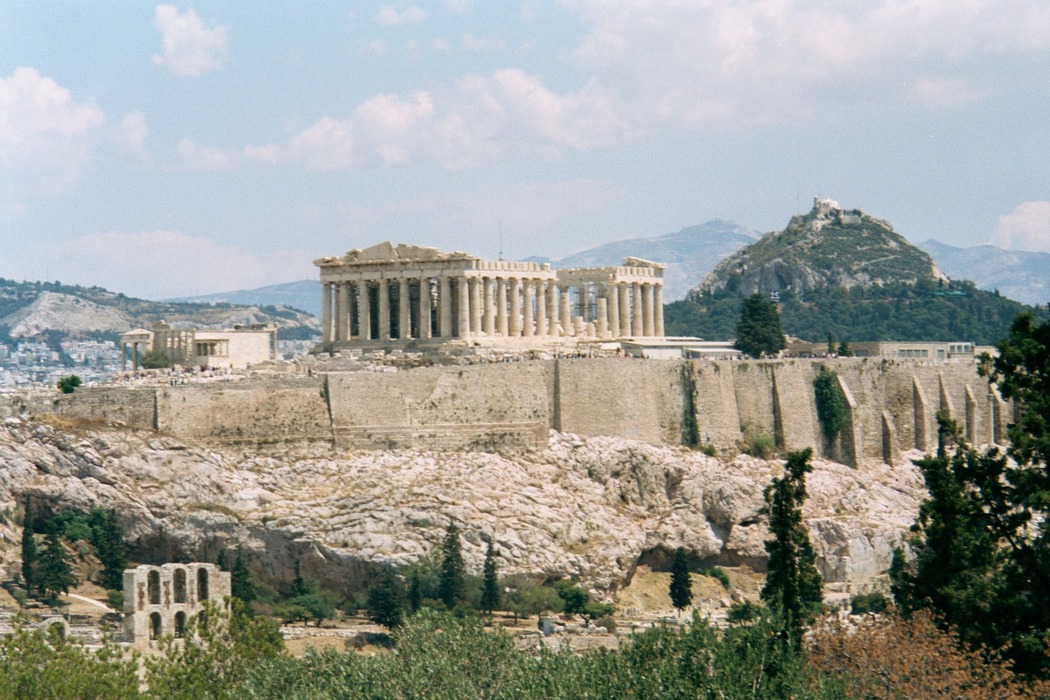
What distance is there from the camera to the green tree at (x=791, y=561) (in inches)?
2864

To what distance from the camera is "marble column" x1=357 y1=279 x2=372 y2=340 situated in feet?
344

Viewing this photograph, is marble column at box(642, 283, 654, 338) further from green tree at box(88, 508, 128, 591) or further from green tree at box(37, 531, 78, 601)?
green tree at box(37, 531, 78, 601)

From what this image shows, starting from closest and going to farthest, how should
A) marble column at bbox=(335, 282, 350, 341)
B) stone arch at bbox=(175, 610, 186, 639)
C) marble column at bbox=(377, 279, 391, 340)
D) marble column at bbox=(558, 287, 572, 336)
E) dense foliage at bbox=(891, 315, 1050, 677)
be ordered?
dense foliage at bbox=(891, 315, 1050, 677), stone arch at bbox=(175, 610, 186, 639), marble column at bbox=(377, 279, 391, 340), marble column at bbox=(335, 282, 350, 341), marble column at bbox=(558, 287, 572, 336)

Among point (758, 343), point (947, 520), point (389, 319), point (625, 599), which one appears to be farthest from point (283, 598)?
point (758, 343)

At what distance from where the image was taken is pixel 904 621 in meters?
62.6

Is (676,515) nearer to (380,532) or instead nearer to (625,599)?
(625,599)

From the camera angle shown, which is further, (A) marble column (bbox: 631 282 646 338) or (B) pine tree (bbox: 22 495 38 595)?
(A) marble column (bbox: 631 282 646 338)

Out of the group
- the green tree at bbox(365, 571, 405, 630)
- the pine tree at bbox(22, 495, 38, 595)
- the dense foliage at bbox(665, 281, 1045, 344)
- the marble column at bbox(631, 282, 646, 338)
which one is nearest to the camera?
the green tree at bbox(365, 571, 405, 630)

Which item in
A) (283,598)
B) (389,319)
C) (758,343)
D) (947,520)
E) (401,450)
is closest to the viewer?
(947,520)

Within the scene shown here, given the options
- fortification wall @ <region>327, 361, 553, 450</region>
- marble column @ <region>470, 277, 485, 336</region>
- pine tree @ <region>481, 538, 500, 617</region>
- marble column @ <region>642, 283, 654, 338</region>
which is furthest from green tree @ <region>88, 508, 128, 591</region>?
marble column @ <region>642, 283, 654, 338</region>

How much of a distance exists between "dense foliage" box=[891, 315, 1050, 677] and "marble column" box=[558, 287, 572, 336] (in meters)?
42.9

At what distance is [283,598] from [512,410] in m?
14.6

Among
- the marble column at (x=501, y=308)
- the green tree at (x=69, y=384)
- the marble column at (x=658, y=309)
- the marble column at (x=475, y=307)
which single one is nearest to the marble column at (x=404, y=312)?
the marble column at (x=475, y=307)

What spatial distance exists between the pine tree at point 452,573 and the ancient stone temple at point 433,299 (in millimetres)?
17150
